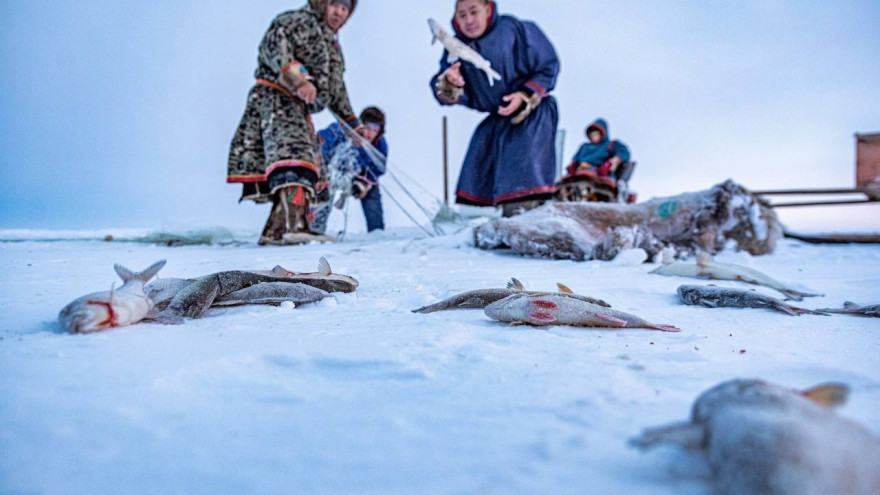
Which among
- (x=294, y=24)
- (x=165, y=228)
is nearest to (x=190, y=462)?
(x=294, y=24)

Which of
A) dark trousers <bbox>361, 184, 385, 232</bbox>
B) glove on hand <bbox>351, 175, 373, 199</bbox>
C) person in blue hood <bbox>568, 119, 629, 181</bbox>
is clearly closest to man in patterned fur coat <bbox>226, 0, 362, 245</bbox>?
glove on hand <bbox>351, 175, 373, 199</bbox>

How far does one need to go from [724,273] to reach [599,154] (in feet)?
24.2

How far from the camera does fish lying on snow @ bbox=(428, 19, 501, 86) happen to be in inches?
192

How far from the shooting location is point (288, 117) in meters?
5.27

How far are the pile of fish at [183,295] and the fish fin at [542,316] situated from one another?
0.92 meters

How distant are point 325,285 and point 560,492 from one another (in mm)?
1733

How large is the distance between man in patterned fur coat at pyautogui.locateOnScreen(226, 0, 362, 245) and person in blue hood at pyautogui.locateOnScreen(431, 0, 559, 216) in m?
1.21

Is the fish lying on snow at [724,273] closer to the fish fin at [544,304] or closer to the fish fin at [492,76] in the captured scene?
the fish fin at [544,304]

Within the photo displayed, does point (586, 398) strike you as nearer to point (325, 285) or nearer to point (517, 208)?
point (325, 285)

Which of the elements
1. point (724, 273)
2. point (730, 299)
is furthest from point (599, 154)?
point (730, 299)

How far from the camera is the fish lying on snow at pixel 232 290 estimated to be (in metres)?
1.90

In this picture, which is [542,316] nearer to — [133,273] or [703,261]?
[133,273]

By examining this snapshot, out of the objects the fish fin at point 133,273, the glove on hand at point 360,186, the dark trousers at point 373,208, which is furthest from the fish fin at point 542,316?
the dark trousers at point 373,208

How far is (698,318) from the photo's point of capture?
2.00 metres
